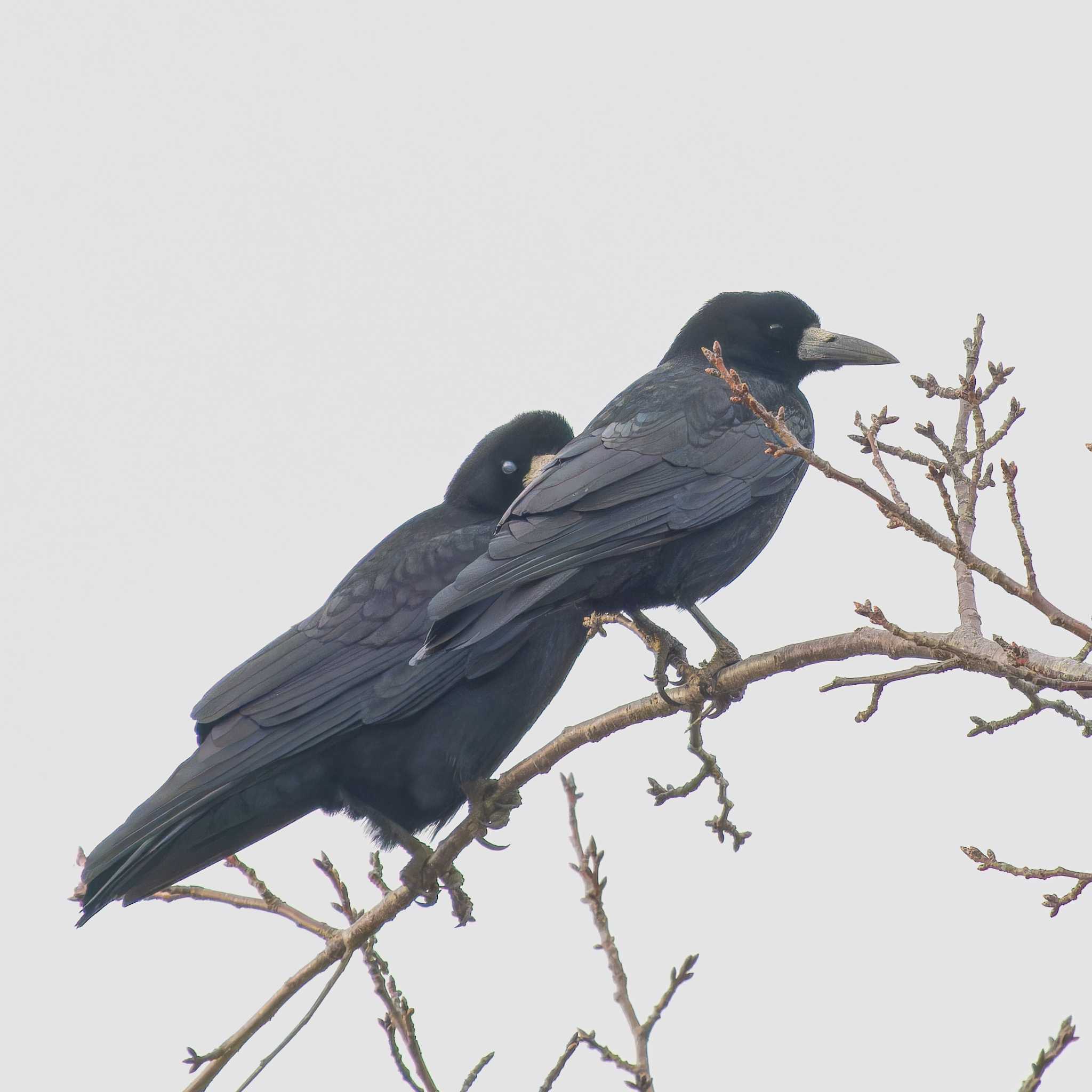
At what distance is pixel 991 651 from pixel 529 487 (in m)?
2.25

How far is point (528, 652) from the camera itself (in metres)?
6.13

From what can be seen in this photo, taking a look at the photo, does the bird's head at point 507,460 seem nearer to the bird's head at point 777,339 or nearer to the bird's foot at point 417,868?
the bird's head at point 777,339

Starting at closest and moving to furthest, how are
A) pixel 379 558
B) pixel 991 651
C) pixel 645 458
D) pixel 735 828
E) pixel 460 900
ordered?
pixel 991 651 < pixel 735 828 < pixel 645 458 < pixel 460 900 < pixel 379 558

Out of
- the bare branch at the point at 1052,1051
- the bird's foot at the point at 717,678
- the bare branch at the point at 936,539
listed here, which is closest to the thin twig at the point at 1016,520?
the bare branch at the point at 936,539

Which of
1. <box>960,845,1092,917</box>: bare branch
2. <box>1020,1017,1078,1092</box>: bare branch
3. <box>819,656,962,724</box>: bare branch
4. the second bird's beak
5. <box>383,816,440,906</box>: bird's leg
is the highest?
the second bird's beak

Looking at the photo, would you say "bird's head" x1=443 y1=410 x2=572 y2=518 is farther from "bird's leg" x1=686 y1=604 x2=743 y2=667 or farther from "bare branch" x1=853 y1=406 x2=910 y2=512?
"bare branch" x1=853 y1=406 x2=910 y2=512

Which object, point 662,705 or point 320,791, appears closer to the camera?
point 662,705

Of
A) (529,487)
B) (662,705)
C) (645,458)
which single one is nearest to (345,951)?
(662,705)

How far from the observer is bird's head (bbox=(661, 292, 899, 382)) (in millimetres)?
6750

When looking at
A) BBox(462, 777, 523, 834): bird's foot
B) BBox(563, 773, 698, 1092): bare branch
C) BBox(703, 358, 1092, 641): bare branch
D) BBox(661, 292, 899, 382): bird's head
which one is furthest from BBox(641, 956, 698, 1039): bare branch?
BBox(661, 292, 899, 382): bird's head

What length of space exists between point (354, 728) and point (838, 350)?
279cm

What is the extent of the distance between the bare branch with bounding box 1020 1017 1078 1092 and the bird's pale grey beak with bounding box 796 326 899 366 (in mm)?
4270

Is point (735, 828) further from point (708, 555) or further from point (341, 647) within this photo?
point (341, 647)

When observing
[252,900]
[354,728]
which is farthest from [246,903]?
[354,728]
